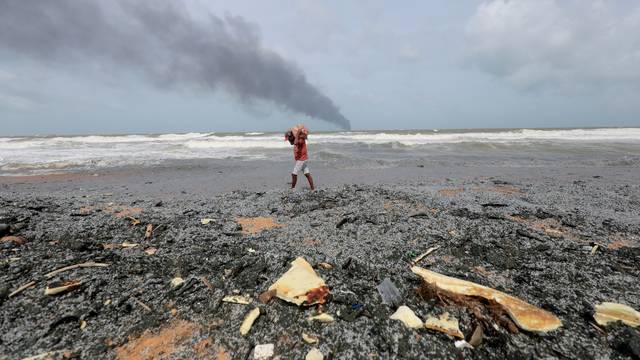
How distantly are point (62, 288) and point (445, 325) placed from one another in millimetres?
4121

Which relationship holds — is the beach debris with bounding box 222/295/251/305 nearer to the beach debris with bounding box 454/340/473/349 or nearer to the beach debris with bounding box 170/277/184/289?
the beach debris with bounding box 170/277/184/289

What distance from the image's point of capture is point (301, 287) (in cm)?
329

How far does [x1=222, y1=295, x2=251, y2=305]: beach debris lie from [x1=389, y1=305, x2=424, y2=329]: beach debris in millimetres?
1537

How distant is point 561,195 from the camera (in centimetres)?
835

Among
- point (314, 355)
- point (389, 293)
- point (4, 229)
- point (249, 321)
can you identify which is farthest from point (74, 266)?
point (389, 293)

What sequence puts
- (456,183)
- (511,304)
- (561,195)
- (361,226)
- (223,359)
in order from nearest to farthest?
(223,359) < (511,304) < (361,226) < (561,195) < (456,183)

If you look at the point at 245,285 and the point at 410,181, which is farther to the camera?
the point at 410,181

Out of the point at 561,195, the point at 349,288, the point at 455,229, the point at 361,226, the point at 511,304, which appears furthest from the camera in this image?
the point at 561,195

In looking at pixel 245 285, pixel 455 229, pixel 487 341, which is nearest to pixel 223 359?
pixel 245 285

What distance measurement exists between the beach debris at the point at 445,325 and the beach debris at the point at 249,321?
5.42 ft

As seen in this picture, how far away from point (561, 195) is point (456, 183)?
2.95 m

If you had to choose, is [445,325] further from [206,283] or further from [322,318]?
[206,283]

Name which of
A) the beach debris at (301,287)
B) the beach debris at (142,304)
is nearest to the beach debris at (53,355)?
the beach debris at (142,304)

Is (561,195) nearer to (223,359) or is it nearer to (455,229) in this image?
(455,229)
